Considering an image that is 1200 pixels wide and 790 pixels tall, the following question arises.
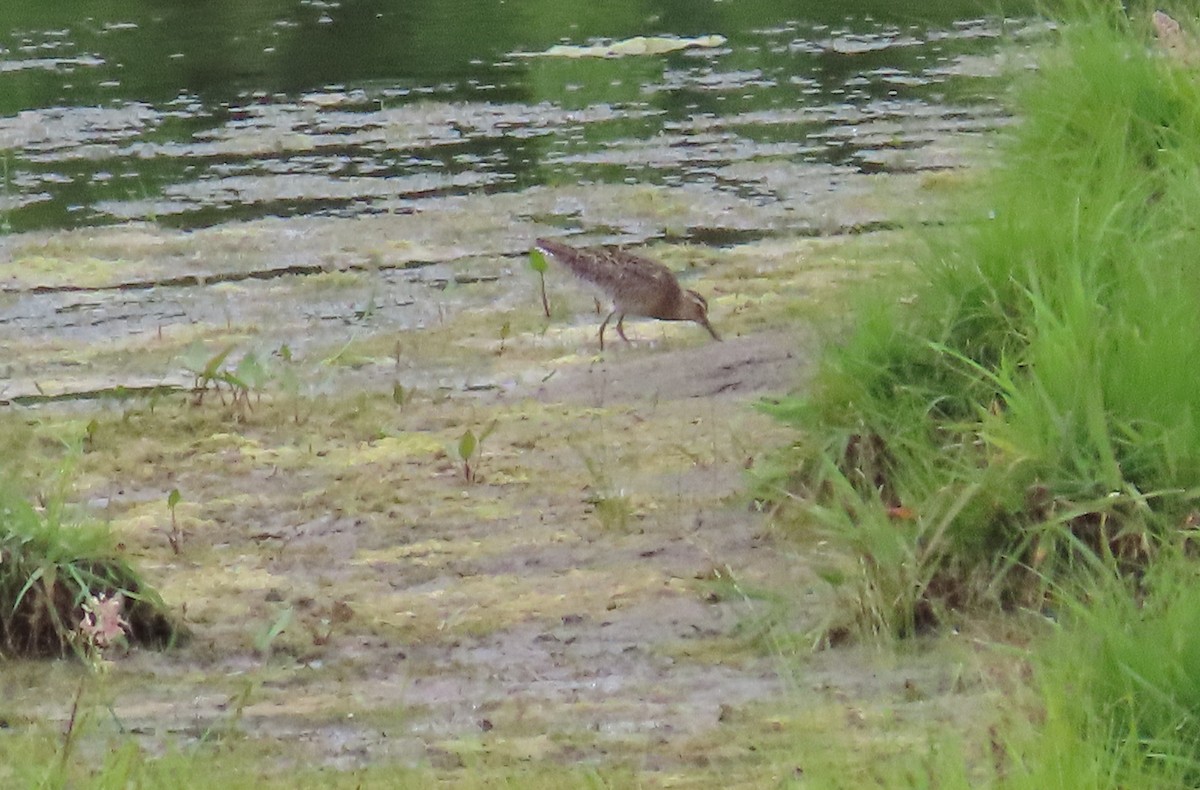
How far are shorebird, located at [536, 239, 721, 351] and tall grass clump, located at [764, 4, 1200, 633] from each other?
156 centimetres

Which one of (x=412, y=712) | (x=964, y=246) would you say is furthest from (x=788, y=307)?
(x=412, y=712)

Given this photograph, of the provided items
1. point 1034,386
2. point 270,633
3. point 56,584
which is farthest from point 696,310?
point 56,584

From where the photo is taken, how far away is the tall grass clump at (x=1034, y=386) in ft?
13.0

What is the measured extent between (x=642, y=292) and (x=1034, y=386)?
2943mm

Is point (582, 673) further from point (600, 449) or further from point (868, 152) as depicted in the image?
point (868, 152)

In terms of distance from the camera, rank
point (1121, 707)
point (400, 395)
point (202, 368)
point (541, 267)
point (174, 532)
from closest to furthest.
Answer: point (1121, 707) < point (174, 532) < point (400, 395) < point (202, 368) < point (541, 267)

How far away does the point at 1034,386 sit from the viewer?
4156 mm

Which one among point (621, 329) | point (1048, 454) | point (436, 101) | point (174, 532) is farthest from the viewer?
point (436, 101)

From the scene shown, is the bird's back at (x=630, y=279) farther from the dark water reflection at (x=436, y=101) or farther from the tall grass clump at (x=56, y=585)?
the tall grass clump at (x=56, y=585)

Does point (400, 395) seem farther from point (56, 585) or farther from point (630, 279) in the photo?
point (56, 585)

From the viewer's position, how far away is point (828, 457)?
462cm

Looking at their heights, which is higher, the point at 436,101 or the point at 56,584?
the point at 56,584

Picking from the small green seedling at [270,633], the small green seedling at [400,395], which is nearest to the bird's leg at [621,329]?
the small green seedling at [400,395]

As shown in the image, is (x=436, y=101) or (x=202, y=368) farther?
(x=436, y=101)
